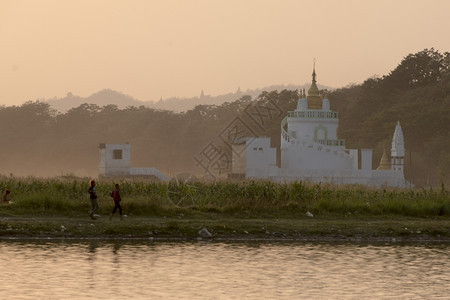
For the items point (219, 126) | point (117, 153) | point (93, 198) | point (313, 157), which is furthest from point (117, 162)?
point (219, 126)

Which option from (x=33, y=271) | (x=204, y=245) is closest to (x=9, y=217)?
(x=204, y=245)

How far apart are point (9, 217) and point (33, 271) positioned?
12482 millimetres

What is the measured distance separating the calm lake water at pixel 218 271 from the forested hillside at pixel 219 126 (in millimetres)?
63628

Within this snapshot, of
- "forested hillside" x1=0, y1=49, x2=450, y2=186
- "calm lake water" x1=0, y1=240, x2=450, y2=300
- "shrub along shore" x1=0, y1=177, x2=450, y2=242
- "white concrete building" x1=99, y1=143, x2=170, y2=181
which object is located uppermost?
"forested hillside" x1=0, y1=49, x2=450, y2=186

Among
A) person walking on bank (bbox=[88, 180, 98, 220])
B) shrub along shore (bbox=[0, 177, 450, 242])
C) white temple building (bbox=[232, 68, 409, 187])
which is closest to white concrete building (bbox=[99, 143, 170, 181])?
white temple building (bbox=[232, 68, 409, 187])

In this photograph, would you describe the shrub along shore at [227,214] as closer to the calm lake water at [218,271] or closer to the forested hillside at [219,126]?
the calm lake water at [218,271]

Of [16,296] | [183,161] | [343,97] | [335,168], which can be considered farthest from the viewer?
[183,161]

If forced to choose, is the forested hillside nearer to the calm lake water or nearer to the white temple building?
the white temple building

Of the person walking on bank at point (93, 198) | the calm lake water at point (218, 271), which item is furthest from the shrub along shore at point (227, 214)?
the calm lake water at point (218, 271)

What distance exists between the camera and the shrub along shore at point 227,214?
2881 centimetres

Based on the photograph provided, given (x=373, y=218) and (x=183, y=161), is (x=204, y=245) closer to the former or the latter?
(x=373, y=218)

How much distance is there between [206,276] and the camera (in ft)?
64.6

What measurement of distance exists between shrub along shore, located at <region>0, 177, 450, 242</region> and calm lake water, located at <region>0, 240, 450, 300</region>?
221cm

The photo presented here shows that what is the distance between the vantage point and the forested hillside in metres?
103
